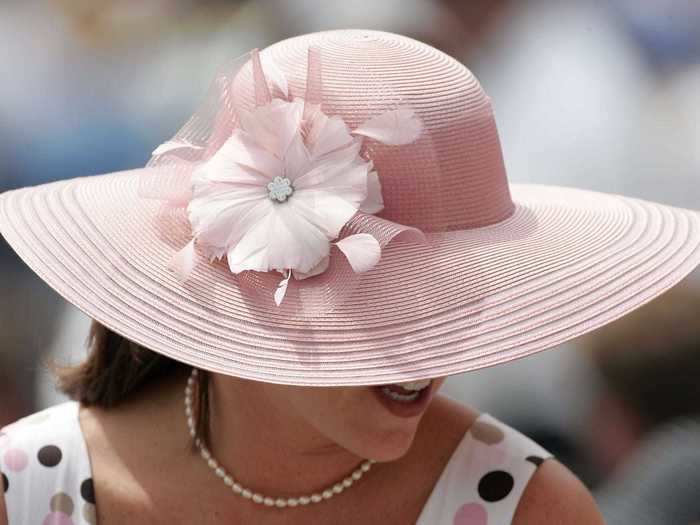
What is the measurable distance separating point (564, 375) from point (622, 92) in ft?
1.59

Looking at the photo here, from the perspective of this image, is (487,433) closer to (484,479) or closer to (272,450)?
(484,479)

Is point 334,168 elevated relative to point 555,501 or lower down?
elevated

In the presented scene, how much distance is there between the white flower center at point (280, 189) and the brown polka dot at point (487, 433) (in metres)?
0.43

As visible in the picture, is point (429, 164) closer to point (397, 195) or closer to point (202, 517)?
point (397, 195)

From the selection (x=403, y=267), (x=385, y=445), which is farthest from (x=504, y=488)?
(x=403, y=267)

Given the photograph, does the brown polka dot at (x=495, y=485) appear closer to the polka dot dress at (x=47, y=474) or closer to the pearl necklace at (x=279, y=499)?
the pearl necklace at (x=279, y=499)

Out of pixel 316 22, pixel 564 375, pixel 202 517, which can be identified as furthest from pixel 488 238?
pixel 316 22

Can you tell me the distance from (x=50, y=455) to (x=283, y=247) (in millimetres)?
506

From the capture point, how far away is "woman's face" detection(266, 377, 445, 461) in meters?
1.05

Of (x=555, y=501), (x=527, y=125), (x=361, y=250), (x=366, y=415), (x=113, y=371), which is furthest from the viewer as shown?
(x=527, y=125)

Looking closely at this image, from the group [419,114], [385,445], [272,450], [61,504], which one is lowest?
[61,504]

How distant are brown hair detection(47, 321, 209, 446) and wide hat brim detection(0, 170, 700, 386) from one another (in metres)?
0.29

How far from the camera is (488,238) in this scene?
1009mm

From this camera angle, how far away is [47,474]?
126 centimetres
